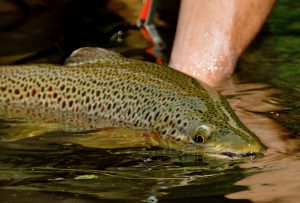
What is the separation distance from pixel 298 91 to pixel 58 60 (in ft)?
4.09

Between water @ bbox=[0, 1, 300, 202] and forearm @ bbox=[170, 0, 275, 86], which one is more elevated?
forearm @ bbox=[170, 0, 275, 86]

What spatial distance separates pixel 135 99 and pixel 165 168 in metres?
0.50

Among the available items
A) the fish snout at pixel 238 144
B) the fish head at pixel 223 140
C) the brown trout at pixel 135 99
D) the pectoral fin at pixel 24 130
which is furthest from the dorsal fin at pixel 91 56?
the fish snout at pixel 238 144

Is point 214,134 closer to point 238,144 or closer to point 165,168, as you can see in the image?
point 238,144

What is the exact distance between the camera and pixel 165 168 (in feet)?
8.00

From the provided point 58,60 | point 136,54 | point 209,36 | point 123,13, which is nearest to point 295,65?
point 209,36

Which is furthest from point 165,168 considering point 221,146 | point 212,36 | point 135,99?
point 212,36

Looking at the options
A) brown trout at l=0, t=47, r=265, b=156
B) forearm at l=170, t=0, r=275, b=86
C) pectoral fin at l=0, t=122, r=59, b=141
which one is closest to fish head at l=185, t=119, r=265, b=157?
brown trout at l=0, t=47, r=265, b=156

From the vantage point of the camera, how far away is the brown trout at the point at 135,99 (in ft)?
8.57

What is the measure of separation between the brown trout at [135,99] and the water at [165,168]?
0.08m

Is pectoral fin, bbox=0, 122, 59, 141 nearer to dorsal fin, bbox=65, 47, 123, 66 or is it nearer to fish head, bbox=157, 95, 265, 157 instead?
dorsal fin, bbox=65, 47, 123, 66

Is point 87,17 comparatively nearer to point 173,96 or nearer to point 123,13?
point 123,13

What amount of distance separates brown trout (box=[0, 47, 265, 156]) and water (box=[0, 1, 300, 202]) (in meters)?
0.08

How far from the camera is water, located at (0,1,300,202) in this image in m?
2.14
